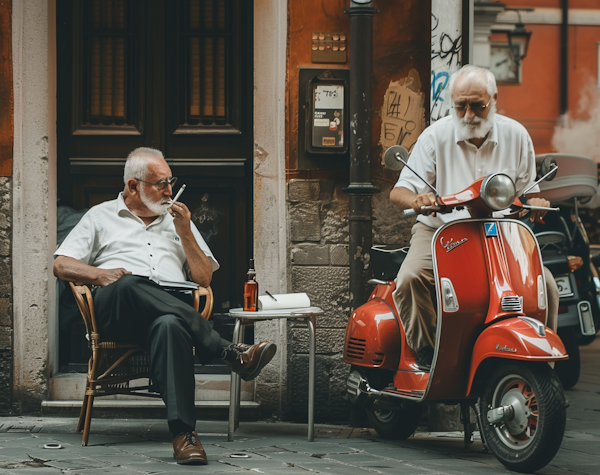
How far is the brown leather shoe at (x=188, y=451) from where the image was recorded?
3.96 m

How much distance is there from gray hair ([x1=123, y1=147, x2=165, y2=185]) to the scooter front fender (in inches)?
79.5

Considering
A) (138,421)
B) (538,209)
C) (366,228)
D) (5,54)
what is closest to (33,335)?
(138,421)

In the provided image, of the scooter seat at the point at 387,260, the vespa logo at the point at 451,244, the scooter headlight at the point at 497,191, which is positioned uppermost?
the scooter headlight at the point at 497,191

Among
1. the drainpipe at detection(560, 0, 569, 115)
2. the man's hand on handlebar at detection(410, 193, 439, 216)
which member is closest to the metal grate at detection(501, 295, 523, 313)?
the man's hand on handlebar at detection(410, 193, 439, 216)

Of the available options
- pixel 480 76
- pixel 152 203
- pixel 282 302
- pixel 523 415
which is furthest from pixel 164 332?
pixel 480 76

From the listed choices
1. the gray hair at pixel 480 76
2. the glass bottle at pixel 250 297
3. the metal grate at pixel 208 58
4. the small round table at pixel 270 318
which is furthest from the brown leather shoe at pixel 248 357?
the metal grate at pixel 208 58

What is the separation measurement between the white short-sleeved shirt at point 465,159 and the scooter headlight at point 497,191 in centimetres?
54

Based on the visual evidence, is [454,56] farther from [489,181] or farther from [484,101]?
[489,181]

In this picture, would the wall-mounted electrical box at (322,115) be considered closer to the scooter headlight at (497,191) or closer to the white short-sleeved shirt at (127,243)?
the white short-sleeved shirt at (127,243)

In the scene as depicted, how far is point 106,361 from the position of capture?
4.56 meters

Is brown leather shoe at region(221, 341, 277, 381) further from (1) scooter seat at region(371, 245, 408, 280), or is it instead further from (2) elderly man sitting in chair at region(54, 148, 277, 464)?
(1) scooter seat at region(371, 245, 408, 280)

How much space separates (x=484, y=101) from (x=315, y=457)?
6.12 feet

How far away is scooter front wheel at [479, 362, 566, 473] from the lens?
3.66m

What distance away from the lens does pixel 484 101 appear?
14.1ft
